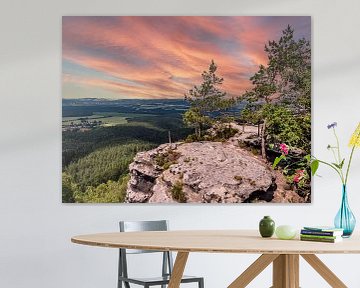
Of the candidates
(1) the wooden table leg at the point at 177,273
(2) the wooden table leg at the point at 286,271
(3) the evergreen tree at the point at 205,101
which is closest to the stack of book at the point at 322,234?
(2) the wooden table leg at the point at 286,271

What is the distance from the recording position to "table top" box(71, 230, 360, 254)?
145 inches

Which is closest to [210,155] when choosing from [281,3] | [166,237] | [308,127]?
[308,127]

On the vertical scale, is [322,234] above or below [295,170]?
below

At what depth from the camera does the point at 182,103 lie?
6.55m

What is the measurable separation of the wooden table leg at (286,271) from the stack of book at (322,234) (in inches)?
5.5

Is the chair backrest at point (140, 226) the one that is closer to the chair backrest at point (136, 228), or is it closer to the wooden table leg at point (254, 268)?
the chair backrest at point (136, 228)

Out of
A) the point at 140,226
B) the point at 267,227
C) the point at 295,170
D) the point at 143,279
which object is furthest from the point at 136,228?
the point at 295,170

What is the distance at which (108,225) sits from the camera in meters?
6.47

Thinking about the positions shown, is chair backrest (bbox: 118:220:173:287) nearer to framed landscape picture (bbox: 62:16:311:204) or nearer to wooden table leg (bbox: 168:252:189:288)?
wooden table leg (bbox: 168:252:189:288)

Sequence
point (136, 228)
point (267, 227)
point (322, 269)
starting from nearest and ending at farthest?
point (267, 227), point (322, 269), point (136, 228)

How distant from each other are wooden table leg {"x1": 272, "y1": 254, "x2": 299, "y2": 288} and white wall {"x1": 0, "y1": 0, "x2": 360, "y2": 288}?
2134 millimetres

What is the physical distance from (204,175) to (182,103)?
0.59 meters

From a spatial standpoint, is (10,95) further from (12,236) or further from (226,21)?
(226,21)

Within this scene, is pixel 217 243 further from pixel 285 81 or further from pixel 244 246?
pixel 285 81
